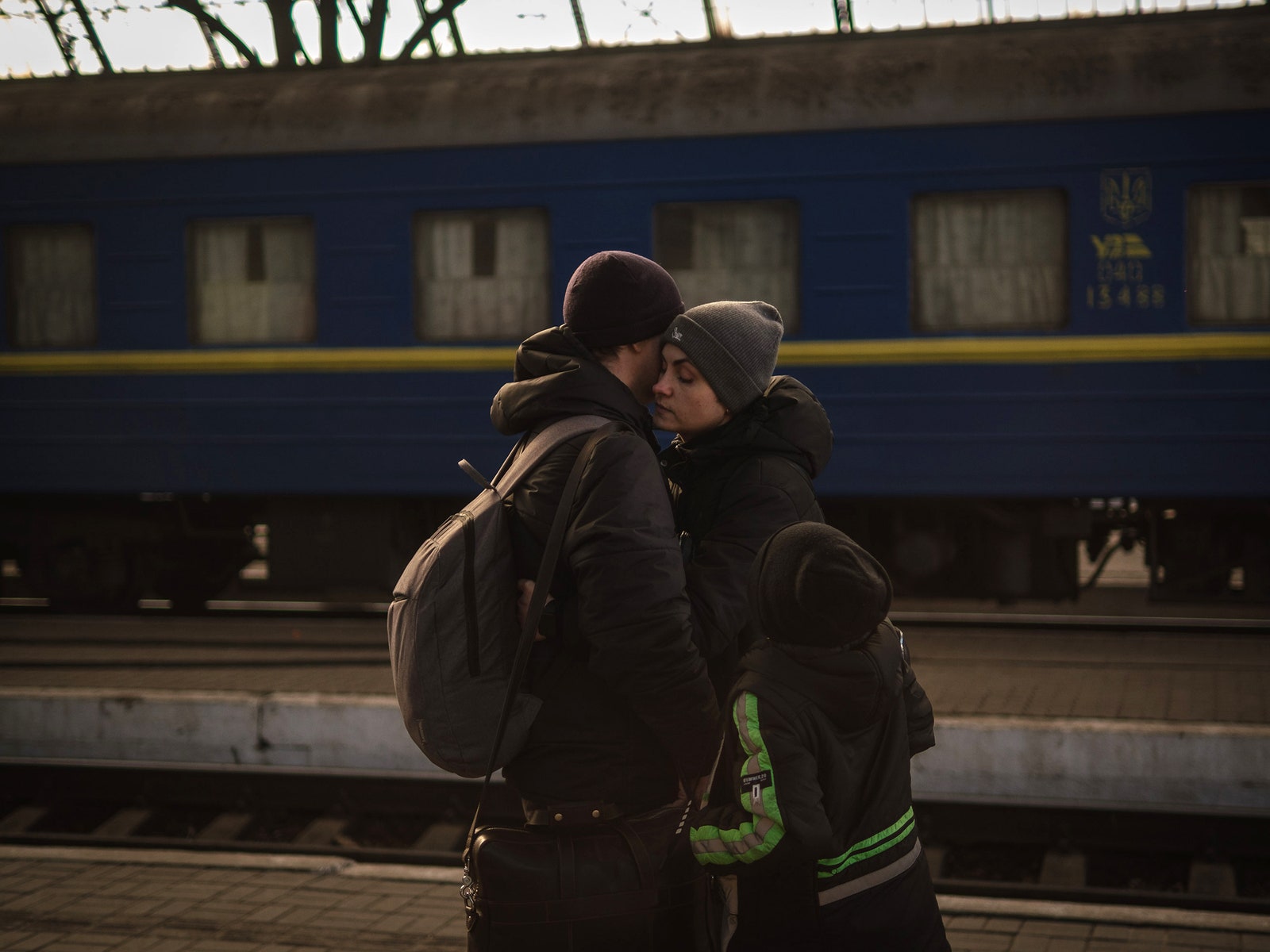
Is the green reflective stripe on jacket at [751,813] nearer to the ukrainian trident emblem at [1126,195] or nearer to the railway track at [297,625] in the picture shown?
the railway track at [297,625]

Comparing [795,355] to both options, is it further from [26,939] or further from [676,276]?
[26,939]

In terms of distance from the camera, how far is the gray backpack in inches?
89.7

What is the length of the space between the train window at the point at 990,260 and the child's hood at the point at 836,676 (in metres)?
6.48

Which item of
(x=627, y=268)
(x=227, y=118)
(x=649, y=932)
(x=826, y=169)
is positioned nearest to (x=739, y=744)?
(x=649, y=932)

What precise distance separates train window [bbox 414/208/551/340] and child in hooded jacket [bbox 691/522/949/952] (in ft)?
22.5

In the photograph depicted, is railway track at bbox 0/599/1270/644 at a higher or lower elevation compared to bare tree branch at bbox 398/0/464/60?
lower

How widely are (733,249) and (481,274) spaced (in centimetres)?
160

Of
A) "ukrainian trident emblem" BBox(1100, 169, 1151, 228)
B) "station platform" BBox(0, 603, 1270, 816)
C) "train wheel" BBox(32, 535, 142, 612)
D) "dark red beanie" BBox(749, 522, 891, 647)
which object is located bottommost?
"station platform" BBox(0, 603, 1270, 816)

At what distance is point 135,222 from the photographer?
9516 millimetres

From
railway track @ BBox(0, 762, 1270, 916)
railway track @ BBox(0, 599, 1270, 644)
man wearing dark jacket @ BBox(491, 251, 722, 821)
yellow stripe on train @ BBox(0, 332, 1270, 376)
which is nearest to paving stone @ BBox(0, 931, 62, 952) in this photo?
railway track @ BBox(0, 762, 1270, 916)

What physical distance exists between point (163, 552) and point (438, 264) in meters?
2.88

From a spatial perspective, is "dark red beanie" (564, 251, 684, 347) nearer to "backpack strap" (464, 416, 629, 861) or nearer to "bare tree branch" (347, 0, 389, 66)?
"backpack strap" (464, 416, 629, 861)

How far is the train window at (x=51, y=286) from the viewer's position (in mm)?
9680

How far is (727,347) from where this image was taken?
2.42 meters
